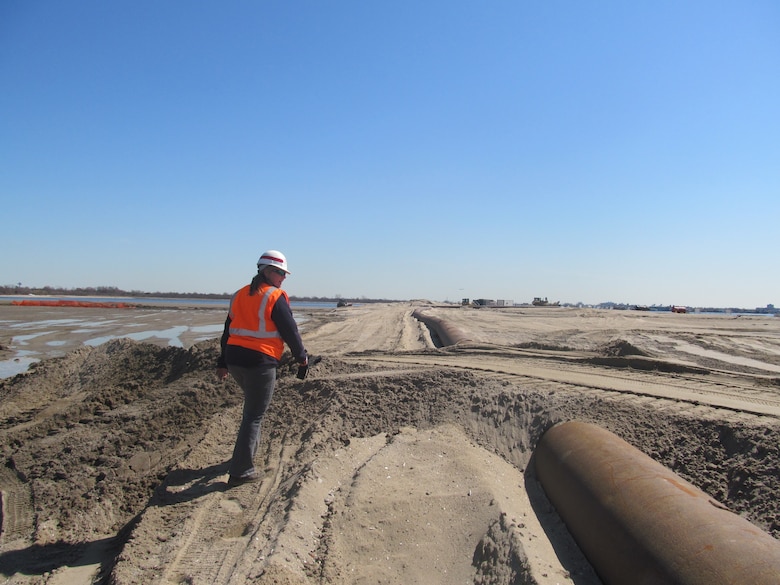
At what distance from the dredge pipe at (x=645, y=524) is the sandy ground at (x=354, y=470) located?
0.23 meters

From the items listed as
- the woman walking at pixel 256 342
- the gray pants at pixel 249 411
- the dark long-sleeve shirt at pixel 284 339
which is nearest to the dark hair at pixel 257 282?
the woman walking at pixel 256 342

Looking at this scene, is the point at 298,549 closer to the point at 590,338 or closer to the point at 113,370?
the point at 113,370

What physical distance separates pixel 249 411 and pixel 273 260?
1.40 metres

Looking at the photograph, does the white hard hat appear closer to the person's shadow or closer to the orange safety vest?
the orange safety vest

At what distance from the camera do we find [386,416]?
18.3 ft

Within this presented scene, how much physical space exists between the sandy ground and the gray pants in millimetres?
219

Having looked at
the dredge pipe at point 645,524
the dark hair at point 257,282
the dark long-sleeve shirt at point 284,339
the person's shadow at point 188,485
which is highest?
the dark hair at point 257,282

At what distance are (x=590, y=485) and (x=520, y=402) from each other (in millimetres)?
1991

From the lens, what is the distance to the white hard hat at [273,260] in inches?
172

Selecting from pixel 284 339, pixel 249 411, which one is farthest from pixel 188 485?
pixel 284 339

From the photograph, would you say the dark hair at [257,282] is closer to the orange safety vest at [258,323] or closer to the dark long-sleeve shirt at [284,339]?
the orange safety vest at [258,323]

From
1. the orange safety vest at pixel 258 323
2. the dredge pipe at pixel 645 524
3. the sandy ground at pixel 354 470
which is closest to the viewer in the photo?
the dredge pipe at pixel 645 524

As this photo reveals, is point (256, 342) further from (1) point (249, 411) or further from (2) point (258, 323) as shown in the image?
(1) point (249, 411)

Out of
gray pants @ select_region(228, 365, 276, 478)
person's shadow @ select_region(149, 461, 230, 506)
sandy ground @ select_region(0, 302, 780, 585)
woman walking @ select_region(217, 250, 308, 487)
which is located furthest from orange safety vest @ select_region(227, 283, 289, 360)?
person's shadow @ select_region(149, 461, 230, 506)
